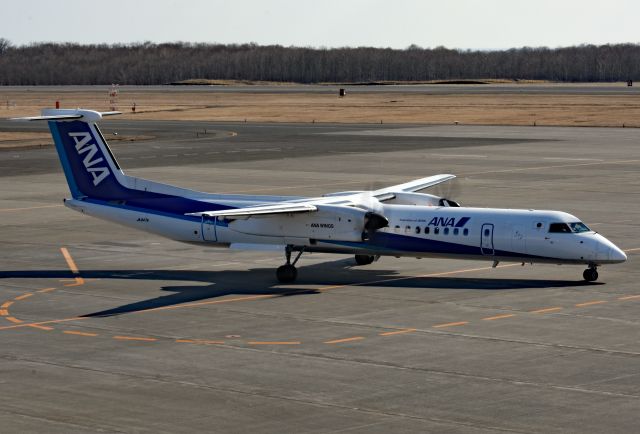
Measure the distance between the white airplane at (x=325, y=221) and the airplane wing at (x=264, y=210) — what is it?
0.04 m

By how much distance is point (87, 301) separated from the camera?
35.8 meters

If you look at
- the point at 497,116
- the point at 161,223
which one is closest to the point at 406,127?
the point at 497,116

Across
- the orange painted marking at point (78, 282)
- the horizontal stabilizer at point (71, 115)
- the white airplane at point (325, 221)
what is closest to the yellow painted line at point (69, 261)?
the orange painted marking at point (78, 282)

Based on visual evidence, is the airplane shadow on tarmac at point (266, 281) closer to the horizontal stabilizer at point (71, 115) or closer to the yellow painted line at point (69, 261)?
the yellow painted line at point (69, 261)

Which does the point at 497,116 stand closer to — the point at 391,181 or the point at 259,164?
the point at 259,164

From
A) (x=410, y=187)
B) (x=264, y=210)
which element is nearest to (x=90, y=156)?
(x=264, y=210)

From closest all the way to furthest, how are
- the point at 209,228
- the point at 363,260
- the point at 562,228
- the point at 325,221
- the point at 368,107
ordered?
the point at 562,228 < the point at 325,221 < the point at 209,228 < the point at 363,260 < the point at 368,107

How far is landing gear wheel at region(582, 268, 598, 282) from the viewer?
1486 inches

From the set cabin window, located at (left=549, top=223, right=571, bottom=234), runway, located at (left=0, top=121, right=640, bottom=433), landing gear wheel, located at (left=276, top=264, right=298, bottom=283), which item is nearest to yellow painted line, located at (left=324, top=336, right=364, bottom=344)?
runway, located at (left=0, top=121, right=640, bottom=433)

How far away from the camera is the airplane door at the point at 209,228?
A: 40.1 meters

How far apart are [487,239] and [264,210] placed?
24.0ft

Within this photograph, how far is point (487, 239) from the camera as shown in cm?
3778

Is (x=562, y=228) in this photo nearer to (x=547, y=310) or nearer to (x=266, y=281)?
(x=547, y=310)

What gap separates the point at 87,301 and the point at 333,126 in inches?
3528
